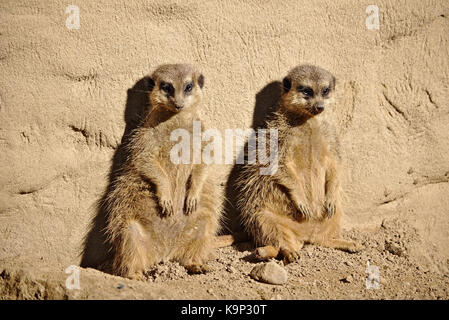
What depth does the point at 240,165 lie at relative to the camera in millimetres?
3650

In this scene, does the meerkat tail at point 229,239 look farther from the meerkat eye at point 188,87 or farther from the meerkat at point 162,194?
the meerkat eye at point 188,87

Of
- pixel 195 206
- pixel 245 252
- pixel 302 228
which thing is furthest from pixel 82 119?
pixel 302 228

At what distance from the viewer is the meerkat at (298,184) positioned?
337 centimetres

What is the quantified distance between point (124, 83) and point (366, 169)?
1.81 m

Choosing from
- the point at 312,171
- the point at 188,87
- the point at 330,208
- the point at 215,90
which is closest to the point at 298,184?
the point at 312,171

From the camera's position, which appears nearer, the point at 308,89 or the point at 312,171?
the point at 308,89

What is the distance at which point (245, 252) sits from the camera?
3396mm

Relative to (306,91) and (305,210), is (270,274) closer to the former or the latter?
(305,210)

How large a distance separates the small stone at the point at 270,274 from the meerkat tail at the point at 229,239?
1.68 ft

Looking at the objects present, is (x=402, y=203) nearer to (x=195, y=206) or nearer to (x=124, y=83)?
(x=195, y=206)

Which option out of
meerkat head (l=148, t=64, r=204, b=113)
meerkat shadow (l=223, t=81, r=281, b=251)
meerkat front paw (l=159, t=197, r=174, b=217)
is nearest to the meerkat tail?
meerkat shadow (l=223, t=81, r=281, b=251)

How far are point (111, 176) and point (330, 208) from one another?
1.45 metres

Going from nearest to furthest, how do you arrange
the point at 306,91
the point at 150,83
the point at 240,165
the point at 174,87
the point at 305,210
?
the point at 174,87
the point at 150,83
the point at 306,91
the point at 305,210
the point at 240,165

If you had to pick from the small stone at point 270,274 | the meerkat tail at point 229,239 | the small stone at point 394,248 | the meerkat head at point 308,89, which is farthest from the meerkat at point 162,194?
the small stone at point 394,248
